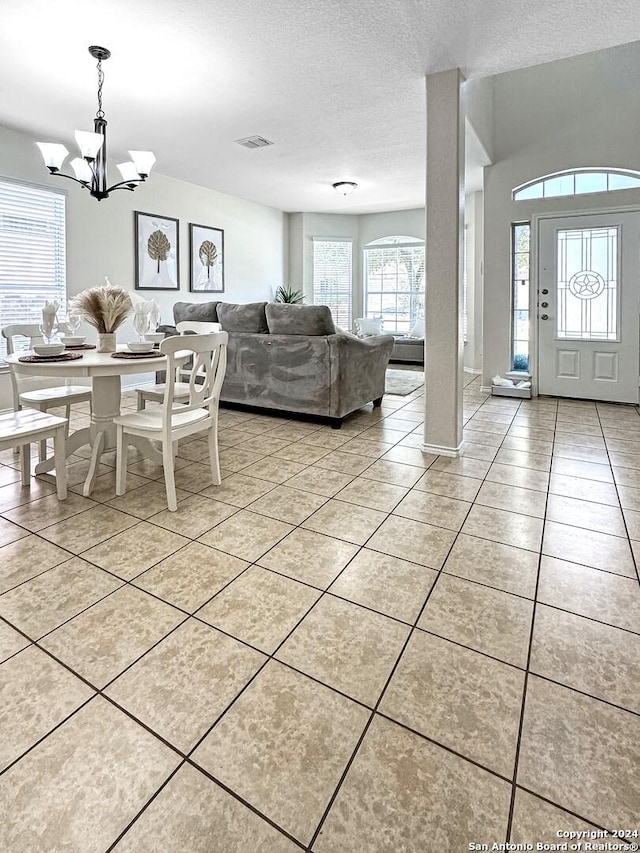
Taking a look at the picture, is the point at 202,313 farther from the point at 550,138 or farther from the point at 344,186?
the point at 550,138

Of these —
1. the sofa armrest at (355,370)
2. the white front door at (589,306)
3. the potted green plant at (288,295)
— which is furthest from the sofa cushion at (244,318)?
the potted green plant at (288,295)

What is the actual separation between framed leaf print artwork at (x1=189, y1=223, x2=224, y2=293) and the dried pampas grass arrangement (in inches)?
162

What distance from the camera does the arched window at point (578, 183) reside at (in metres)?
4.92

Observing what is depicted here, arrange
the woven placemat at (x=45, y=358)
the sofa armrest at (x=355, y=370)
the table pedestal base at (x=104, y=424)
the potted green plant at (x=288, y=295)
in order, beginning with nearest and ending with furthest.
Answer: the woven placemat at (x=45, y=358) → the table pedestal base at (x=104, y=424) → the sofa armrest at (x=355, y=370) → the potted green plant at (x=288, y=295)

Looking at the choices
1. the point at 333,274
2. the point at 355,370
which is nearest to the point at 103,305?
the point at 355,370

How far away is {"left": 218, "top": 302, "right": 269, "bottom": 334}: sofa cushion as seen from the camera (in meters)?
4.42

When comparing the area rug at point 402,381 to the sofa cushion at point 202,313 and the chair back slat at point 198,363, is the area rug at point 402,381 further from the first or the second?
the chair back slat at point 198,363

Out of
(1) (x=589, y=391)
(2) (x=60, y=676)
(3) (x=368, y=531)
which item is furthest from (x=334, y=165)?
(2) (x=60, y=676)

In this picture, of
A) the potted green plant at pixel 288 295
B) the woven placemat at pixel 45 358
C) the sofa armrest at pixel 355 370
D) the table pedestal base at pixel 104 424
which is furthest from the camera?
the potted green plant at pixel 288 295

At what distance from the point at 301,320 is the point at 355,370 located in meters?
0.65

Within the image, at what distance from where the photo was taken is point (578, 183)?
16.9 ft

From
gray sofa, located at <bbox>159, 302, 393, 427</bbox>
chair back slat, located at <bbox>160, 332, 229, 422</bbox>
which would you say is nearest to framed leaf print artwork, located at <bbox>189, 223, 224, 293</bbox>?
gray sofa, located at <bbox>159, 302, 393, 427</bbox>

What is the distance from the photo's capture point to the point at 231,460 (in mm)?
3439

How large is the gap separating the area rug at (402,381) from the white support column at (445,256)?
87.2 inches
